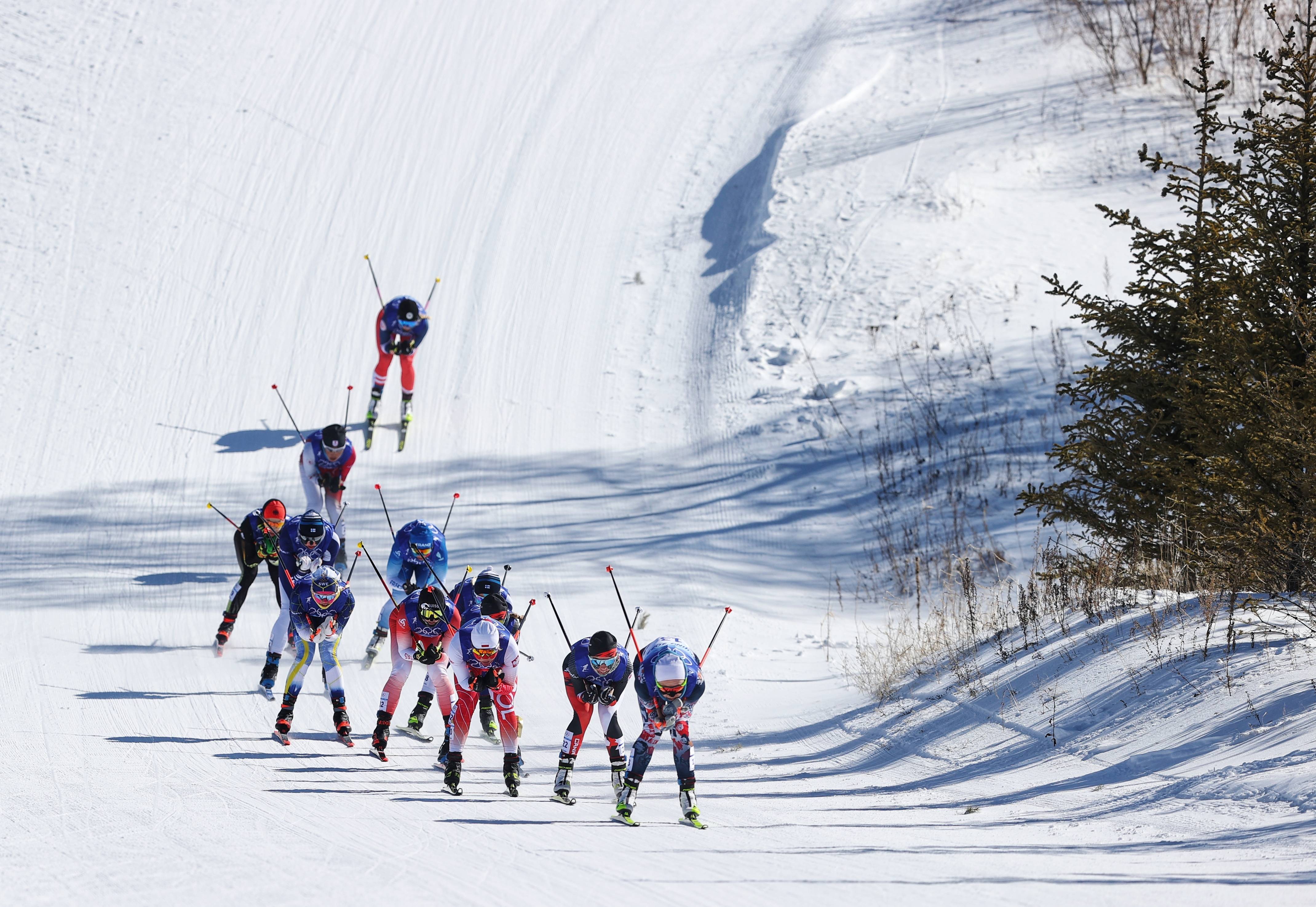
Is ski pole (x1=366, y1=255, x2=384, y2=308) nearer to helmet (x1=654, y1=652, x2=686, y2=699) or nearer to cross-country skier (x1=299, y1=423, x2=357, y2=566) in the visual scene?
cross-country skier (x1=299, y1=423, x2=357, y2=566)

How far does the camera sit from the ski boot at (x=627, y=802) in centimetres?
862

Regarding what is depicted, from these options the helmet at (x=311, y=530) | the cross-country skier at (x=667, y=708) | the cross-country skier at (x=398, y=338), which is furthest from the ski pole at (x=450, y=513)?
the cross-country skier at (x=667, y=708)

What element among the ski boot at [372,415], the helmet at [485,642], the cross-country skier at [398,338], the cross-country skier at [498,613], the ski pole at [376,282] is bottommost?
the helmet at [485,642]

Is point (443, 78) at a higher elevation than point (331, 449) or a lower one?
higher

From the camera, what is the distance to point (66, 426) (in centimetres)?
1712

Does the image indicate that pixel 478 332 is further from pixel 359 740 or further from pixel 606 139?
pixel 359 740

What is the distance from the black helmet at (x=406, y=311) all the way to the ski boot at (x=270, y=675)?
635 cm

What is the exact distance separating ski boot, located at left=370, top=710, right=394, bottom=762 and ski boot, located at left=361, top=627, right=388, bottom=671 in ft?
6.97

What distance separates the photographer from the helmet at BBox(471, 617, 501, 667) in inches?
366

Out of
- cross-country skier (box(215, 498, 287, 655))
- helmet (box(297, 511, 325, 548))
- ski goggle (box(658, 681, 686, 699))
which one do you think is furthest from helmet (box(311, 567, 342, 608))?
ski goggle (box(658, 681, 686, 699))

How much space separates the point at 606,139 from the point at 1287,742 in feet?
65.3

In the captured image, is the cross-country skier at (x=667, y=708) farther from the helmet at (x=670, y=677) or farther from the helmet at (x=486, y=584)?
the helmet at (x=486, y=584)

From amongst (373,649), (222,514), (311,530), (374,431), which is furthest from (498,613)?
(374,431)

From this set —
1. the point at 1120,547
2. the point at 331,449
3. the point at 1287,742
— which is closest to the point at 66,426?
the point at 331,449
